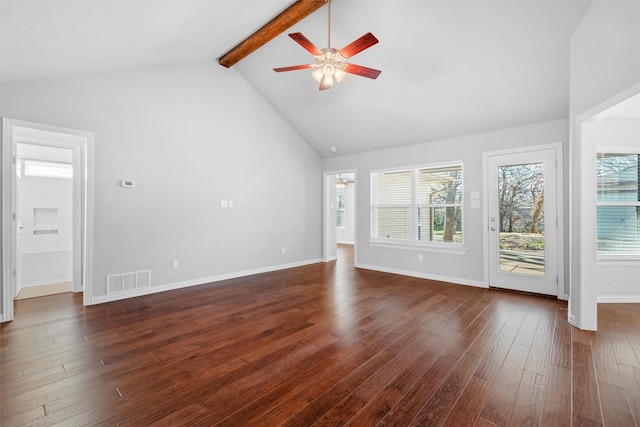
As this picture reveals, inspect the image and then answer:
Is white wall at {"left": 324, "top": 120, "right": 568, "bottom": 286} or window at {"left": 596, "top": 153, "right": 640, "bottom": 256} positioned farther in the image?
white wall at {"left": 324, "top": 120, "right": 568, "bottom": 286}

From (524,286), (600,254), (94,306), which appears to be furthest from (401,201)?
(94,306)

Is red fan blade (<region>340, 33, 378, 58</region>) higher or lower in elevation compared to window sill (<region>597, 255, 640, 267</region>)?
higher

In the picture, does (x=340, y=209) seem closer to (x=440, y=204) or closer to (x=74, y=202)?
(x=440, y=204)

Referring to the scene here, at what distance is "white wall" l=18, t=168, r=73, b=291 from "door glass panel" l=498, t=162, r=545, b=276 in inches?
286

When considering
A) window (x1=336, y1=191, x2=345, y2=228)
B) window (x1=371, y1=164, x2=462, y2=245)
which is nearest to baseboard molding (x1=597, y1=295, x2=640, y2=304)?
window (x1=371, y1=164, x2=462, y2=245)

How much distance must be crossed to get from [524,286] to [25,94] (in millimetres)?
7028

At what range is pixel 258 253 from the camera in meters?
5.61

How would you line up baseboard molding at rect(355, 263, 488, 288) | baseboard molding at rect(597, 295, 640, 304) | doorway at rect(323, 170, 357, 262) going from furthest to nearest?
doorway at rect(323, 170, 357, 262)
baseboard molding at rect(355, 263, 488, 288)
baseboard molding at rect(597, 295, 640, 304)

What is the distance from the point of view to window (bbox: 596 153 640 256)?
12.5ft

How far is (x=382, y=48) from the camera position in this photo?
3.76 metres

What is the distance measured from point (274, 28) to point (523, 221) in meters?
4.61

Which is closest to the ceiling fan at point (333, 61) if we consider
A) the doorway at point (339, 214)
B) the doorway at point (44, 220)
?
the doorway at point (339, 214)

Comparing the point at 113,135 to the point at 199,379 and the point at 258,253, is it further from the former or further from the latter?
the point at 199,379

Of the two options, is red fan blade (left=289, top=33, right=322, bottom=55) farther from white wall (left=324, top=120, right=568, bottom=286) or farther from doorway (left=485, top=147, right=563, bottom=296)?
doorway (left=485, top=147, right=563, bottom=296)
